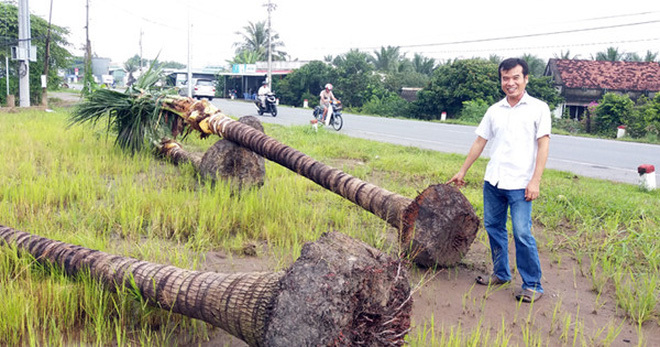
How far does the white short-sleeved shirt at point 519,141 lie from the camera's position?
3174mm

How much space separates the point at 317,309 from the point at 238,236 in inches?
80.0

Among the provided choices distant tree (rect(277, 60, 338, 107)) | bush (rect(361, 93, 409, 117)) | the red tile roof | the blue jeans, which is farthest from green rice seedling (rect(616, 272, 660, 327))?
distant tree (rect(277, 60, 338, 107))

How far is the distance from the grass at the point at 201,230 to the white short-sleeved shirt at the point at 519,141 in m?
0.80

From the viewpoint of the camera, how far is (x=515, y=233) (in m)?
3.23

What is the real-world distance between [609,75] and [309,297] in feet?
120

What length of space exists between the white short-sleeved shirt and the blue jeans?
0.08 meters

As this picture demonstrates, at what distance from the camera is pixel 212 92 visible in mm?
37062

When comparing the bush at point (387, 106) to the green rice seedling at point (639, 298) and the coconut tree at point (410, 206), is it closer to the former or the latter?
the coconut tree at point (410, 206)

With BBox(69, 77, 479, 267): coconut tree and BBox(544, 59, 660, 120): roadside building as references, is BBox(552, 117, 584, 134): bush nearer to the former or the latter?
BBox(544, 59, 660, 120): roadside building

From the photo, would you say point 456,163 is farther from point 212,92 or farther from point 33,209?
point 212,92

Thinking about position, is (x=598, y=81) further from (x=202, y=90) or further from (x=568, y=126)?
(x=202, y=90)

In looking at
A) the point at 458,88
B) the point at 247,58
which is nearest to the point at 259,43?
the point at 247,58

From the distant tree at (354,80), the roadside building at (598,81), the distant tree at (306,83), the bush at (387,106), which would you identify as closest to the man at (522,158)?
the bush at (387,106)

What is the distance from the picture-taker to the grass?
8.21ft
